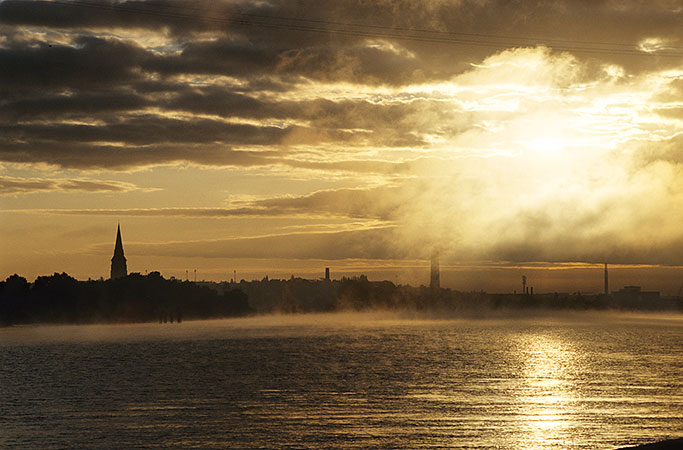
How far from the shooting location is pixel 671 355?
16738 centimetres

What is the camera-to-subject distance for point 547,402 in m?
80.8

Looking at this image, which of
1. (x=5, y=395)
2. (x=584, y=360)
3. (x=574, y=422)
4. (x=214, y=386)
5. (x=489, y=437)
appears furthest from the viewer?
(x=584, y=360)

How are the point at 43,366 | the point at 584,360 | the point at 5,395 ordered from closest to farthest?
1. the point at 5,395
2. the point at 43,366
3. the point at 584,360

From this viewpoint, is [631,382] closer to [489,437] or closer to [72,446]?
[489,437]

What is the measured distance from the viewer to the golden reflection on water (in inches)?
2235

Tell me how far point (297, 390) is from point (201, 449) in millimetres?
39736

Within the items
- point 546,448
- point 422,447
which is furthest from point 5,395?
point 546,448

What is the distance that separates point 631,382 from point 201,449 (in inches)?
2611

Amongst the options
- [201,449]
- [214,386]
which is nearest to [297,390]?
[214,386]

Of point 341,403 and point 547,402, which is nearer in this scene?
point 341,403

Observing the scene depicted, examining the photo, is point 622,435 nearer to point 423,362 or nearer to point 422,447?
point 422,447

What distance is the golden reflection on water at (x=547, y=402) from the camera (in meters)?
56.8

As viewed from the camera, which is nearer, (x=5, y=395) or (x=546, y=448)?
(x=546, y=448)

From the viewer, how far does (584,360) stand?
152875 millimetres
